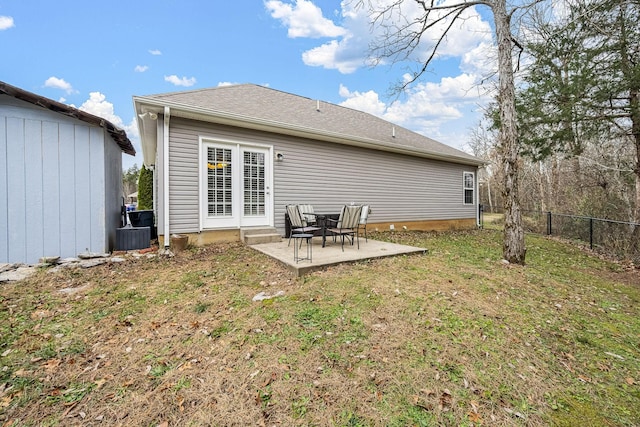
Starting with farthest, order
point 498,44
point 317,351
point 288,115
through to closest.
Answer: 1. point 288,115
2. point 498,44
3. point 317,351

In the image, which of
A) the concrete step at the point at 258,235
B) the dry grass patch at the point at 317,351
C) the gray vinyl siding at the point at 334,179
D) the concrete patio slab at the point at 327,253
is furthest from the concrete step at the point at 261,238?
the dry grass patch at the point at 317,351

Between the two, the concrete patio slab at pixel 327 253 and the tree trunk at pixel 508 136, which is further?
the tree trunk at pixel 508 136

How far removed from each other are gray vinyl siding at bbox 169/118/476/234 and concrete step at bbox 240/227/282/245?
0.49m

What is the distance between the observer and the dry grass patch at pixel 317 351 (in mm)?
1842

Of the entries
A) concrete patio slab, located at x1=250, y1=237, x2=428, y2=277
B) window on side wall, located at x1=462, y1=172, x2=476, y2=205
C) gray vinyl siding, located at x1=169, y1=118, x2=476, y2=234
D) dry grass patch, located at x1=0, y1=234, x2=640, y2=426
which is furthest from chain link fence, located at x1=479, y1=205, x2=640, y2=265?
concrete patio slab, located at x1=250, y1=237, x2=428, y2=277

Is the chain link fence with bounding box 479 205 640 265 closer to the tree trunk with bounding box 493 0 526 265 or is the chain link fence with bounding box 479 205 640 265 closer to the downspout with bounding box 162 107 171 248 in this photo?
the tree trunk with bounding box 493 0 526 265

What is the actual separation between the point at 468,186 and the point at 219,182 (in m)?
10.7

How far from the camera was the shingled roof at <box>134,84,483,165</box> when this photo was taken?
6098mm

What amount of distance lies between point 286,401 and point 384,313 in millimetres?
1525

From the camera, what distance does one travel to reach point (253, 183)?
23.1 feet

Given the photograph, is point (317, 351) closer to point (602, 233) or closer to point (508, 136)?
point (508, 136)

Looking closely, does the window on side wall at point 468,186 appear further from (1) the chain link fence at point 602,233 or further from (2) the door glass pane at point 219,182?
(2) the door glass pane at point 219,182

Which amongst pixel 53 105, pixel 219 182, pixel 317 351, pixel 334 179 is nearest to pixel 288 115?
pixel 334 179

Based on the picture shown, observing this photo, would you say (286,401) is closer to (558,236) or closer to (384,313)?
(384,313)
